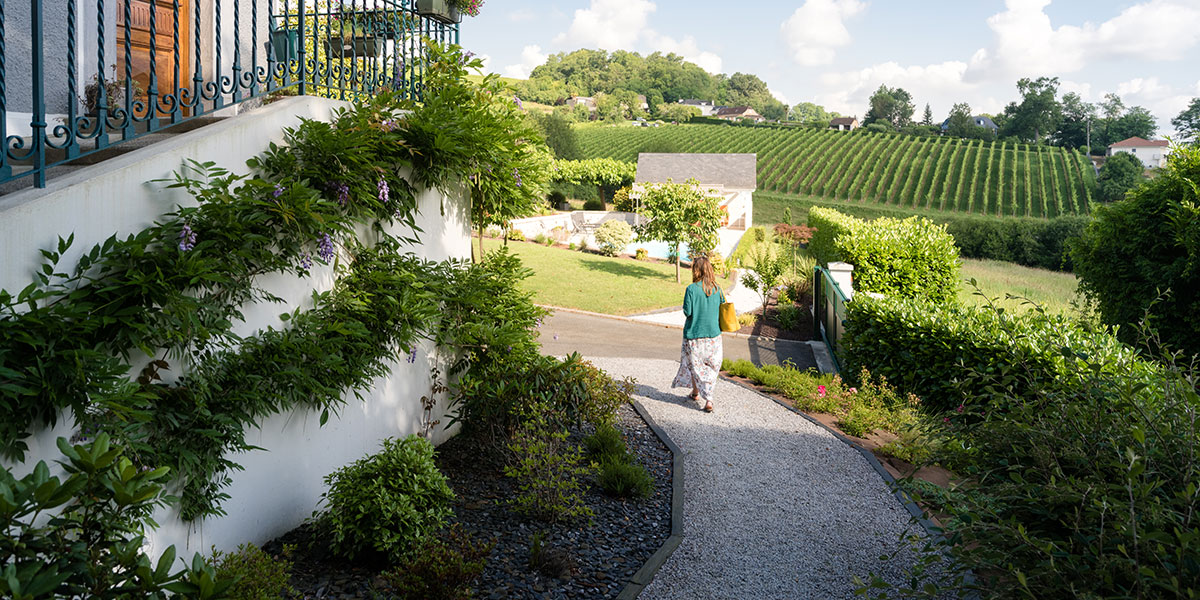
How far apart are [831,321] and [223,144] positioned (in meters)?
10.8

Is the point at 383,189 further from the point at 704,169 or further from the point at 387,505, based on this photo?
the point at 704,169

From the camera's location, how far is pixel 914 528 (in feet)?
18.4

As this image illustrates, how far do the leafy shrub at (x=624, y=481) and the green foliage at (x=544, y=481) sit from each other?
0.25 m

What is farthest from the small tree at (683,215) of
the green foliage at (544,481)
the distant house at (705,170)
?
the distant house at (705,170)

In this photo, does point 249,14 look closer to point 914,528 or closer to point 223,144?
point 223,144

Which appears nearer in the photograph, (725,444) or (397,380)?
(397,380)

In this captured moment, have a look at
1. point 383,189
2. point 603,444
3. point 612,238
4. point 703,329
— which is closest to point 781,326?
point 703,329

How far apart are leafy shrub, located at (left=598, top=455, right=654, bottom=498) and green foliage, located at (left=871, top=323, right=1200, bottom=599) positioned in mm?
2674

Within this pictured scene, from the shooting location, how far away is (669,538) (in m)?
5.33

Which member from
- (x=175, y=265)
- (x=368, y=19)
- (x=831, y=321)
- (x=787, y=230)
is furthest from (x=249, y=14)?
(x=787, y=230)

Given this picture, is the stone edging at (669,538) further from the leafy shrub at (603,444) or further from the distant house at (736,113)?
the distant house at (736,113)

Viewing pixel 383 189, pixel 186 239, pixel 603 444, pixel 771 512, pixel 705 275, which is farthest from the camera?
pixel 705 275

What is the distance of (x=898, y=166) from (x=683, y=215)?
53.2 m

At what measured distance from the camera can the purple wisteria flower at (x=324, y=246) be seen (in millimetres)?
4676
